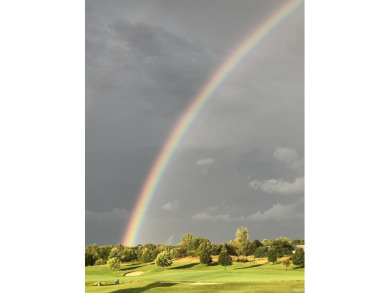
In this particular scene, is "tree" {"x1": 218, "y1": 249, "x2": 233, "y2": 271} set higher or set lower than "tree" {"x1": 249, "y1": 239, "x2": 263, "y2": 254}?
lower

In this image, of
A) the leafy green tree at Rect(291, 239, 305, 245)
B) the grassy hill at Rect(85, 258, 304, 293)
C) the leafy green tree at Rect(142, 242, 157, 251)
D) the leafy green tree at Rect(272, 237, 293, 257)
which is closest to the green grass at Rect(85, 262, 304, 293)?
the grassy hill at Rect(85, 258, 304, 293)

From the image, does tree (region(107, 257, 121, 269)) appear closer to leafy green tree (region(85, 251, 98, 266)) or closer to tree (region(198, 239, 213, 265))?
leafy green tree (region(85, 251, 98, 266))

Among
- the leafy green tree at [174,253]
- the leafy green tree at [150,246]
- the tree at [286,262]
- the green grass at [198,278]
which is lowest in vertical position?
the green grass at [198,278]

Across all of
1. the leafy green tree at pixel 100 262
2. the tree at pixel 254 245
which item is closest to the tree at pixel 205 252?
the tree at pixel 254 245

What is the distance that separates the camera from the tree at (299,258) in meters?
8.84

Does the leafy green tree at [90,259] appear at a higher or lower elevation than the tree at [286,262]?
higher

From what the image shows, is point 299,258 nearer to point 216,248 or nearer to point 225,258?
point 225,258

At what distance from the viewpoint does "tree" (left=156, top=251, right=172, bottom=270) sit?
8953 mm

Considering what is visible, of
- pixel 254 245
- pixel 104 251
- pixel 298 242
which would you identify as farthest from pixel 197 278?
pixel 298 242

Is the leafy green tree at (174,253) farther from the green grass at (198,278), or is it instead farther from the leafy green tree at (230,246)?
the leafy green tree at (230,246)

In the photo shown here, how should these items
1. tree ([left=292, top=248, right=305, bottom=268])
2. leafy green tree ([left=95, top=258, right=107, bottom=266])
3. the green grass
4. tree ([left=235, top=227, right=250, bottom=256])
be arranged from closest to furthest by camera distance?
the green grass < tree ([left=292, top=248, right=305, bottom=268]) < tree ([left=235, top=227, right=250, bottom=256]) < leafy green tree ([left=95, top=258, right=107, bottom=266])

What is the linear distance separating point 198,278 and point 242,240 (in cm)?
120
